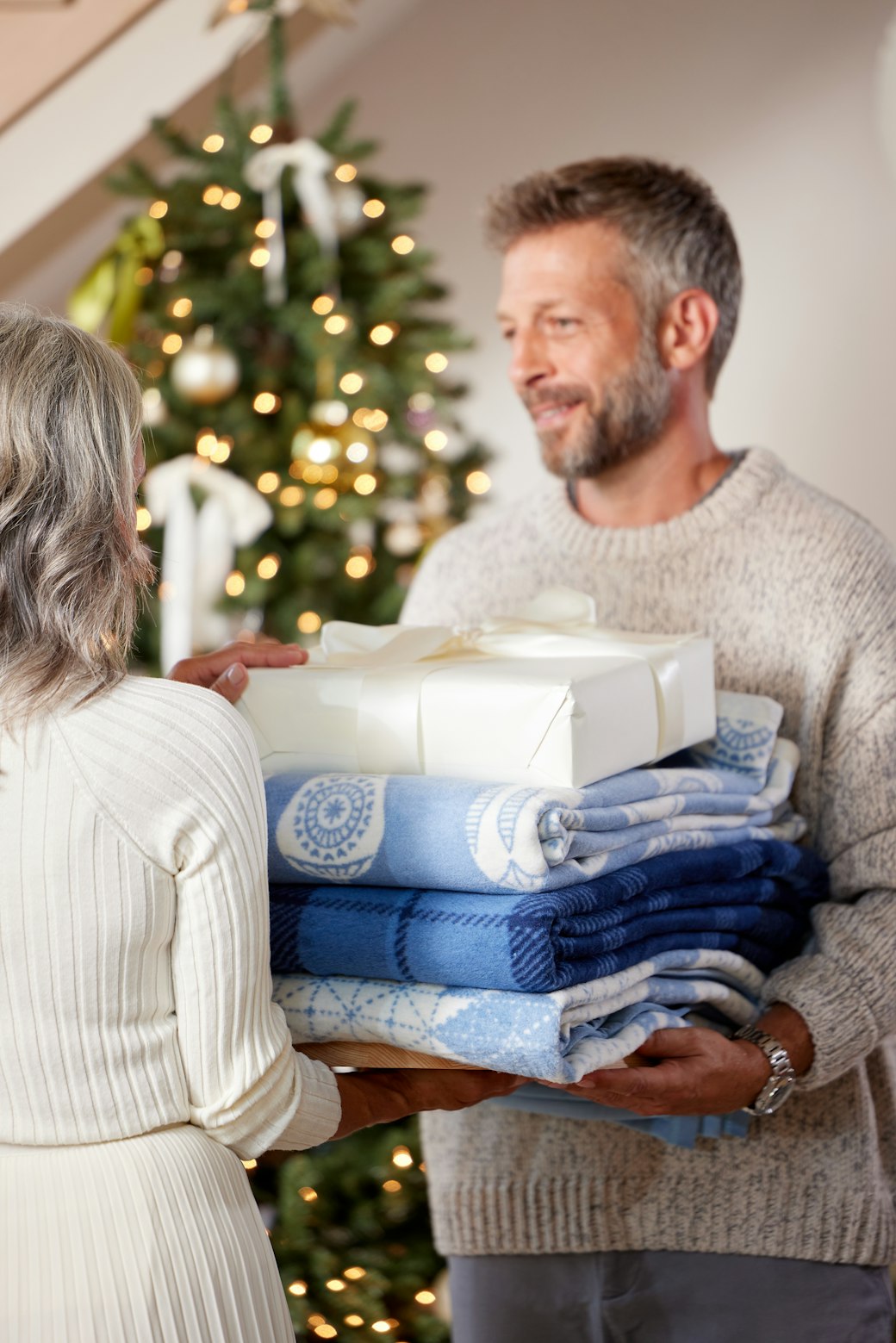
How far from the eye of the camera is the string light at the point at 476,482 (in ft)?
7.95

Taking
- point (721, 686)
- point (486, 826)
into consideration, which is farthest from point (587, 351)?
point (486, 826)

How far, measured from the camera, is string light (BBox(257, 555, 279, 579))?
2.24 meters

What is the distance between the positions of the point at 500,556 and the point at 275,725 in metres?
0.54

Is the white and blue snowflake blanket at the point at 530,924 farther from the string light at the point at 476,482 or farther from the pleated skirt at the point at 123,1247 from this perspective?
the string light at the point at 476,482

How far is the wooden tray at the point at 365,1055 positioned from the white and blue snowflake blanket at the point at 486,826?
0.40 feet

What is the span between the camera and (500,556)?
→ 1495 mm

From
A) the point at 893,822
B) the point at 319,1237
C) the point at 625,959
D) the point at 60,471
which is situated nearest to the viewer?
the point at 60,471

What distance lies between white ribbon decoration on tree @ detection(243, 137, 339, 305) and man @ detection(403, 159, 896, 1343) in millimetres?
874

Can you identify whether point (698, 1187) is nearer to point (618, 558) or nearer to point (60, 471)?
point (618, 558)

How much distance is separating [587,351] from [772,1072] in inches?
28.6

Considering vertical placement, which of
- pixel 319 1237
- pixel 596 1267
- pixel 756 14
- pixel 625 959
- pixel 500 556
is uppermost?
pixel 756 14

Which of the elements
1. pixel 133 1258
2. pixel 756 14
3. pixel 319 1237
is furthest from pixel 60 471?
pixel 756 14

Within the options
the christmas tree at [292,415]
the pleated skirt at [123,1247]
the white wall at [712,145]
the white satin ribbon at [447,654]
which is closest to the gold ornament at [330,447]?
the christmas tree at [292,415]

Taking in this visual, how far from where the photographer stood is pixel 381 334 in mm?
Answer: 2293
